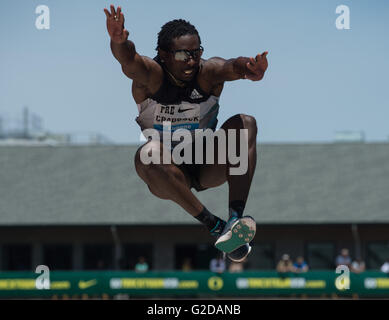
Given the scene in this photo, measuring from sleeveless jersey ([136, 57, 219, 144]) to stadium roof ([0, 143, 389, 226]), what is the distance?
22.8 metres

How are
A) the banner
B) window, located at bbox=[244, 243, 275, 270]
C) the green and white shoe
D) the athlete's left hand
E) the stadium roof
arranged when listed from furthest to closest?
window, located at bbox=[244, 243, 275, 270], the stadium roof, the banner, the green and white shoe, the athlete's left hand

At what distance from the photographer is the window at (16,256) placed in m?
32.1

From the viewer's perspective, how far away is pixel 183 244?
103 ft

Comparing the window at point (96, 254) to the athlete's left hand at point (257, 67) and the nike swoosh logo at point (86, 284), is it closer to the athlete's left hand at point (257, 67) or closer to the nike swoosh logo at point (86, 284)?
the nike swoosh logo at point (86, 284)

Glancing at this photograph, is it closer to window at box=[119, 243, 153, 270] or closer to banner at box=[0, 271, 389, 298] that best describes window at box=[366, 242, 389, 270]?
banner at box=[0, 271, 389, 298]

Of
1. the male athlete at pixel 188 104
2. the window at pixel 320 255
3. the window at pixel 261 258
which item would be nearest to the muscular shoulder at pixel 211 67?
the male athlete at pixel 188 104

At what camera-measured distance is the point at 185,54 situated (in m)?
5.98

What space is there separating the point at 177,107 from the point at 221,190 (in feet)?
76.9

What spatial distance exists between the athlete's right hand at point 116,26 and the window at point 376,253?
26.5 metres

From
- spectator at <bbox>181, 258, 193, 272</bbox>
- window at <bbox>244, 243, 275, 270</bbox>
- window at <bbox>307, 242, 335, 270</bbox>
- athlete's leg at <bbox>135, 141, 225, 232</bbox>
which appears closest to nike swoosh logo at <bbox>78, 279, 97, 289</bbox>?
spectator at <bbox>181, 258, 193, 272</bbox>

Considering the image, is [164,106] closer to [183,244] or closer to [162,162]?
[162,162]

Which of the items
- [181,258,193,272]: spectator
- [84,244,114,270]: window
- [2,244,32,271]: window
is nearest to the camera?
[181,258,193,272]: spectator

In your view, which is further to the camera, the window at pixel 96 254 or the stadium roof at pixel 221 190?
the window at pixel 96 254

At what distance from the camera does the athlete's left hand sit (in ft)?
19.1
